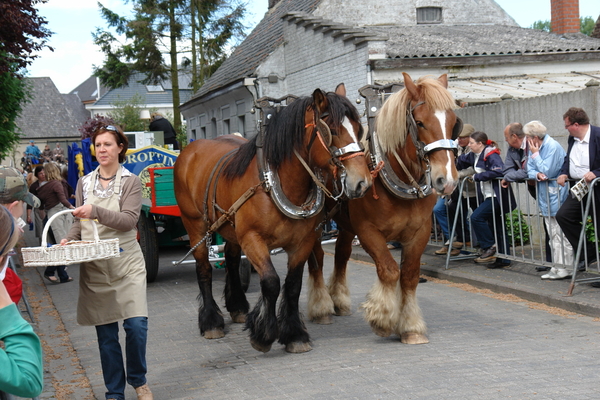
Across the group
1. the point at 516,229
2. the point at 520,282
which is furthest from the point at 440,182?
the point at 516,229

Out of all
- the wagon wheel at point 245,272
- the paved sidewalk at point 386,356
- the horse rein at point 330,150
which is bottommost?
the paved sidewalk at point 386,356

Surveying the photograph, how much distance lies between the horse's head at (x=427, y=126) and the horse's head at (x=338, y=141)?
1.38 feet

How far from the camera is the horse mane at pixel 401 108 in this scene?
5254 mm

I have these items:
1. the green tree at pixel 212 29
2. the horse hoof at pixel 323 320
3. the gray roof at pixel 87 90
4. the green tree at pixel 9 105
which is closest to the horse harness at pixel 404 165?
the horse hoof at pixel 323 320

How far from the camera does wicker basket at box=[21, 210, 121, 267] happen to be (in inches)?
140

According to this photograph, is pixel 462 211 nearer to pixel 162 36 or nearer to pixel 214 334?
pixel 214 334

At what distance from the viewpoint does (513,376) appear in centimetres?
459

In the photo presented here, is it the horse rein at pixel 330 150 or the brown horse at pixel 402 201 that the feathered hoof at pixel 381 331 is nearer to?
the brown horse at pixel 402 201

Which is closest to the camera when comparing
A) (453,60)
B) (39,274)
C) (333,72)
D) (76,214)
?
(76,214)

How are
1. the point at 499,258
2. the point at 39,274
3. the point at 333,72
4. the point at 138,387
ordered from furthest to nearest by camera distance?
the point at 333,72 → the point at 39,274 → the point at 499,258 → the point at 138,387

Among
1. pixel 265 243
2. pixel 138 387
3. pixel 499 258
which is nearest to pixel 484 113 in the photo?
pixel 499 258

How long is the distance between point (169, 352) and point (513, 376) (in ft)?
9.42

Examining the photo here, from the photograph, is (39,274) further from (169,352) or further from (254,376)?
(254,376)

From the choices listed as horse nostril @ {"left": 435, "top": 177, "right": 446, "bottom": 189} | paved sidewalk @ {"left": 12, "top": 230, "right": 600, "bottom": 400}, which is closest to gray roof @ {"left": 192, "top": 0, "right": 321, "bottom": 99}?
paved sidewalk @ {"left": 12, "top": 230, "right": 600, "bottom": 400}
